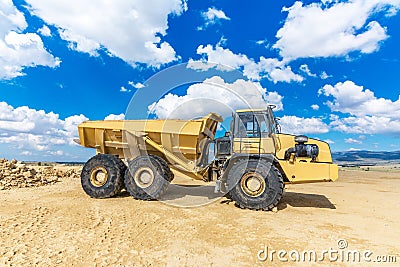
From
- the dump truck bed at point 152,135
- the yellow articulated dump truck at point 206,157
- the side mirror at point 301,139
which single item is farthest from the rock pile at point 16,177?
the side mirror at point 301,139

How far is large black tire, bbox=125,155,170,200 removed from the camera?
834 centimetres

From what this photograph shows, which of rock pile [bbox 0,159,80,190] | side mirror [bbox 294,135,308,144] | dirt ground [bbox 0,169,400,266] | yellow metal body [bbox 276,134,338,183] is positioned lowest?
dirt ground [bbox 0,169,400,266]

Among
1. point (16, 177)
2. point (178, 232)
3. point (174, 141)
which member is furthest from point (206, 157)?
point (16, 177)

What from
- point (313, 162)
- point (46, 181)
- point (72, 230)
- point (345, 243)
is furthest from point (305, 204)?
point (46, 181)

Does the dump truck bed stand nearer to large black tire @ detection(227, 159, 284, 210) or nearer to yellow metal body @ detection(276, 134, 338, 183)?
large black tire @ detection(227, 159, 284, 210)

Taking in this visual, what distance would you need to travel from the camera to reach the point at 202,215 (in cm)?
686

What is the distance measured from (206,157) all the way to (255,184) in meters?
2.26

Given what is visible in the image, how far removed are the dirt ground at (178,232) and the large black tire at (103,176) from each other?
355 mm

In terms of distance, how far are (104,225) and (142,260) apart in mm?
1944

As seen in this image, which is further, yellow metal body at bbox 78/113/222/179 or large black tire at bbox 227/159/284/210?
yellow metal body at bbox 78/113/222/179

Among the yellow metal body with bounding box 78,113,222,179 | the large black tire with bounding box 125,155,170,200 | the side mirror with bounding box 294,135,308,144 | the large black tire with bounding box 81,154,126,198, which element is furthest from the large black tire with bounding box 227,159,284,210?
the large black tire with bounding box 81,154,126,198

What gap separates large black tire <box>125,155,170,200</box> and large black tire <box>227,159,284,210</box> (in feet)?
6.74

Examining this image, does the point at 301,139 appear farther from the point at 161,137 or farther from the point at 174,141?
the point at 161,137

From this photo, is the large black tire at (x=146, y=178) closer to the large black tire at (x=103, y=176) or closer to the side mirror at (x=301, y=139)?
the large black tire at (x=103, y=176)
